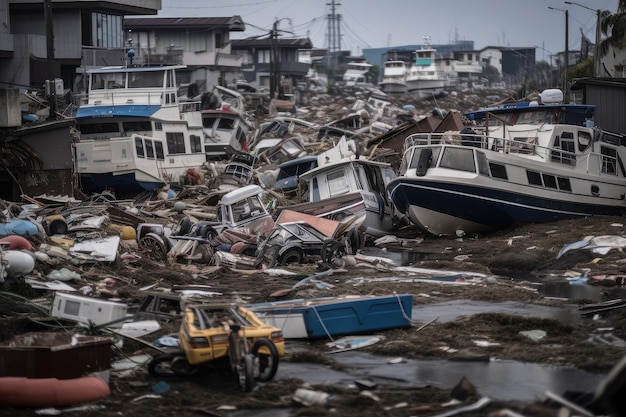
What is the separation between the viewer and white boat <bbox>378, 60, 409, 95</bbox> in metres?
107

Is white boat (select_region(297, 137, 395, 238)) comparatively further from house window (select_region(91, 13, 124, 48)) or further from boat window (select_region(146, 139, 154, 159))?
house window (select_region(91, 13, 124, 48))

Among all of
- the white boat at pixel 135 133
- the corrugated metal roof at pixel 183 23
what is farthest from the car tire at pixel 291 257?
the corrugated metal roof at pixel 183 23

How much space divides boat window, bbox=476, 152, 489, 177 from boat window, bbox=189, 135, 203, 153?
13146mm

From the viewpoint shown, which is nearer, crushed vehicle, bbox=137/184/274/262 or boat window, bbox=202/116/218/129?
crushed vehicle, bbox=137/184/274/262

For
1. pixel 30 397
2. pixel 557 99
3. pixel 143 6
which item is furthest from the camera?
pixel 143 6

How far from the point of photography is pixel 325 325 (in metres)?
14.6

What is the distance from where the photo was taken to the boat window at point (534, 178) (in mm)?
28656

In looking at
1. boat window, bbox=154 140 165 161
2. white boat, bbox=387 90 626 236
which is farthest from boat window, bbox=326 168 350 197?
boat window, bbox=154 140 165 161

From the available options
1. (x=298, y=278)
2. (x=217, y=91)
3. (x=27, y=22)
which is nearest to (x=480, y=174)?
(x=298, y=278)

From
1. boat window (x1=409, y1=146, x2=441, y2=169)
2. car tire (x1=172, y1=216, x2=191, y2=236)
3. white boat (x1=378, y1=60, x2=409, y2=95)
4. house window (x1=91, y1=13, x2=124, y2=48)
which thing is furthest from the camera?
white boat (x1=378, y1=60, x2=409, y2=95)

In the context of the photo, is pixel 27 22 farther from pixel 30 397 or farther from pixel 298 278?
pixel 30 397

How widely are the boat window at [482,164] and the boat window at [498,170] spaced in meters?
0.14

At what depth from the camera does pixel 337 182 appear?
97.0ft

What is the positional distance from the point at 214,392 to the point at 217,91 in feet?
155
